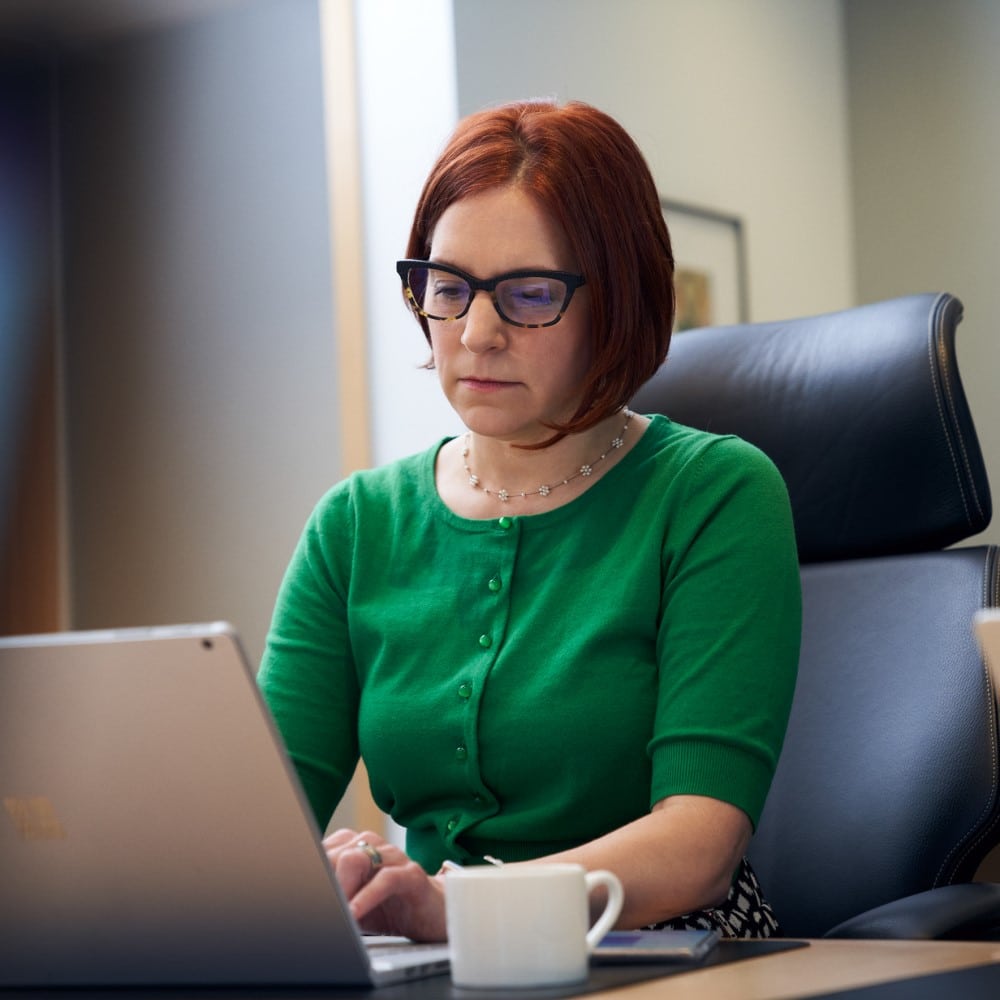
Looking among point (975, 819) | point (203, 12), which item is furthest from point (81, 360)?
point (975, 819)

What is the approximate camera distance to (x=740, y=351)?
A: 180cm

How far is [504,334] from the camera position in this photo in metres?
1.40

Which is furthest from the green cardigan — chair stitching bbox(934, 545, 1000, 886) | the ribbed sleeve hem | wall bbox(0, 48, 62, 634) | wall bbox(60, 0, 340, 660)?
wall bbox(0, 48, 62, 634)

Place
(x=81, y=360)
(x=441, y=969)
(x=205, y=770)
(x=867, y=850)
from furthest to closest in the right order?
(x=81, y=360) < (x=867, y=850) < (x=441, y=969) < (x=205, y=770)

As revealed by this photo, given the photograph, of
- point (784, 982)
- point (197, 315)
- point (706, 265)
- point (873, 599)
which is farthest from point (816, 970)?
point (706, 265)

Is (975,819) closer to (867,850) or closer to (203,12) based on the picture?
(867,850)

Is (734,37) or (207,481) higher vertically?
(734,37)

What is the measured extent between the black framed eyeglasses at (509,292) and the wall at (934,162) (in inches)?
83.8

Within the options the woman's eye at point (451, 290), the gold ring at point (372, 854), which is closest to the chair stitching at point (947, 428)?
the woman's eye at point (451, 290)

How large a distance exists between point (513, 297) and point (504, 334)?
3 cm

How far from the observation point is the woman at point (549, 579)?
130 cm

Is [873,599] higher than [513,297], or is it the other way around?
[513,297]

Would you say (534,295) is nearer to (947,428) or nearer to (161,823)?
(947,428)

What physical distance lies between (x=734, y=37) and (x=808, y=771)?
2.06 m
